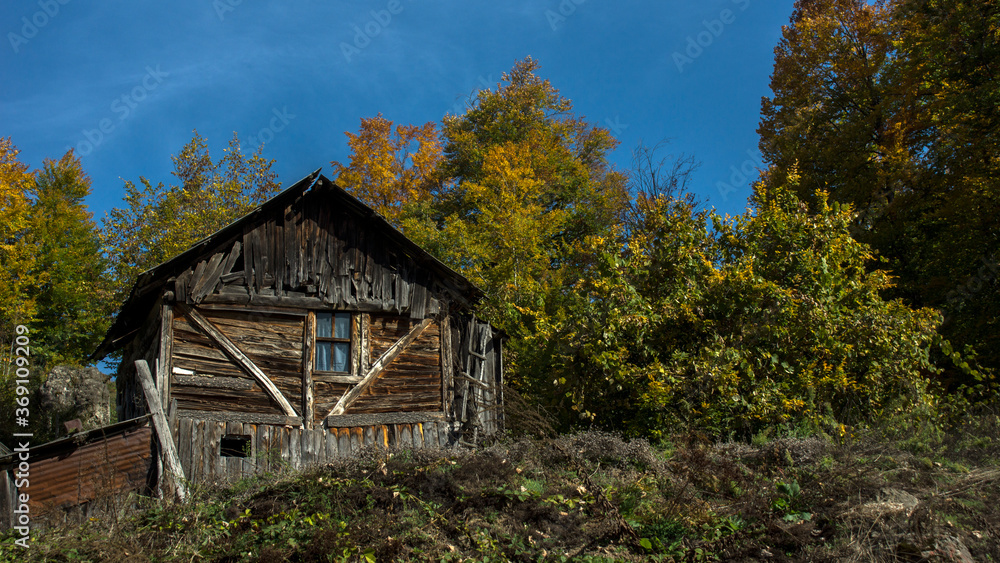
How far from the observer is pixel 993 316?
1602 cm

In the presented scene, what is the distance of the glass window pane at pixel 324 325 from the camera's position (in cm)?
1213

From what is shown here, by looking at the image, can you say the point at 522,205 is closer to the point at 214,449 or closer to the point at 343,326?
the point at 343,326

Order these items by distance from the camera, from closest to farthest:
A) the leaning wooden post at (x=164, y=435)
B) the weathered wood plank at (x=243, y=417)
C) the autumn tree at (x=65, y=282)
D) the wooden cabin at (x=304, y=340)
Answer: the leaning wooden post at (x=164, y=435) < the weathered wood plank at (x=243, y=417) < the wooden cabin at (x=304, y=340) < the autumn tree at (x=65, y=282)

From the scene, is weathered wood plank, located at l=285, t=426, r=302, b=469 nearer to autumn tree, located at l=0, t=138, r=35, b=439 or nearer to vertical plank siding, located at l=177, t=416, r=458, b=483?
vertical plank siding, located at l=177, t=416, r=458, b=483

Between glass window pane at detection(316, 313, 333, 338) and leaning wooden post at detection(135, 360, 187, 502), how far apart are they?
2.89 m

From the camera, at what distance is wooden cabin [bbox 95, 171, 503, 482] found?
36.2 ft

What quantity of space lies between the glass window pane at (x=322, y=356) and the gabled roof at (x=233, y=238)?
94.4 inches

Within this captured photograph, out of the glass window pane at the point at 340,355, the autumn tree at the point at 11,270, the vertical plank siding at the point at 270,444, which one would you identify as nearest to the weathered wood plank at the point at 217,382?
the vertical plank siding at the point at 270,444

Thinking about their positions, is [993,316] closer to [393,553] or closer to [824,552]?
[824,552]

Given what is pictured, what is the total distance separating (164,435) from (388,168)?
67.4 feet

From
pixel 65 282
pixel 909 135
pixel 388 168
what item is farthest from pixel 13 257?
pixel 909 135

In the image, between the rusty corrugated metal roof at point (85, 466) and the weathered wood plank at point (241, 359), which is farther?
the weathered wood plank at point (241, 359)

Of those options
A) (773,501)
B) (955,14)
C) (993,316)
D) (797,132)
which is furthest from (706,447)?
(797,132)

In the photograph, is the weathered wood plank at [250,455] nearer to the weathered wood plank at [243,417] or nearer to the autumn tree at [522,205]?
the weathered wood plank at [243,417]
